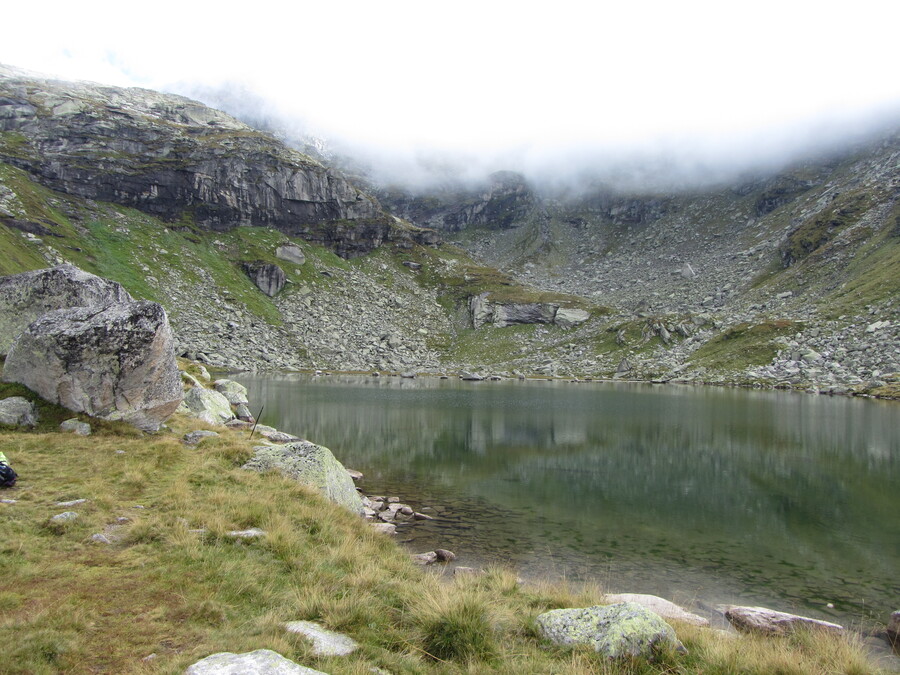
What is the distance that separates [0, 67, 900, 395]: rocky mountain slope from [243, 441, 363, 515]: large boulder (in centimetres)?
9337

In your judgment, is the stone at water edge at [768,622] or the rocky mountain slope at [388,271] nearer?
the stone at water edge at [768,622]

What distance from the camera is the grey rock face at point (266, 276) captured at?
502 feet

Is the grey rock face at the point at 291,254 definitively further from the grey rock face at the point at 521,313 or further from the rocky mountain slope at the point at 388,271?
the grey rock face at the point at 521,313

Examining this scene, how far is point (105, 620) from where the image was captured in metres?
6.86

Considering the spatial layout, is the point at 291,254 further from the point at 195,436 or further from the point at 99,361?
the point at 99,361

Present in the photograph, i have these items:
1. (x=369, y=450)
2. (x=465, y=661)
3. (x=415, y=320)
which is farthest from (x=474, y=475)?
(x=415, y=320)

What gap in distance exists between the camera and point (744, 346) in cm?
10750

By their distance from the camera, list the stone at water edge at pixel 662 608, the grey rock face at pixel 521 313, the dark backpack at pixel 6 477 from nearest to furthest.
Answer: the stone at water edge at pixel 662 608
the dark backpack at pixel 6 477
the grey rock face at pixel 521 313

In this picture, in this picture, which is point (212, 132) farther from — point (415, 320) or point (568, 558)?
point (568, 558)

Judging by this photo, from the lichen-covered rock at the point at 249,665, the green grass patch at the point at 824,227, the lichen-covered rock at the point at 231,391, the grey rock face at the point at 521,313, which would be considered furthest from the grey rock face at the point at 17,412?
the green grass patch at the point at 824,227

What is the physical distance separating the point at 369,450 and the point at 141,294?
112891 mm

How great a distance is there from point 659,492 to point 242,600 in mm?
23245

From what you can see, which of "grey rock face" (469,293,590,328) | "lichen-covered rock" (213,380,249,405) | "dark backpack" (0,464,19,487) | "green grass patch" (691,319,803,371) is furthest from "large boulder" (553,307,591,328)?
"dark backpack" (0,464,19,487)

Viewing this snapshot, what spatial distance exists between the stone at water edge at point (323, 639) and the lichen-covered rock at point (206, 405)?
76.9 feet
